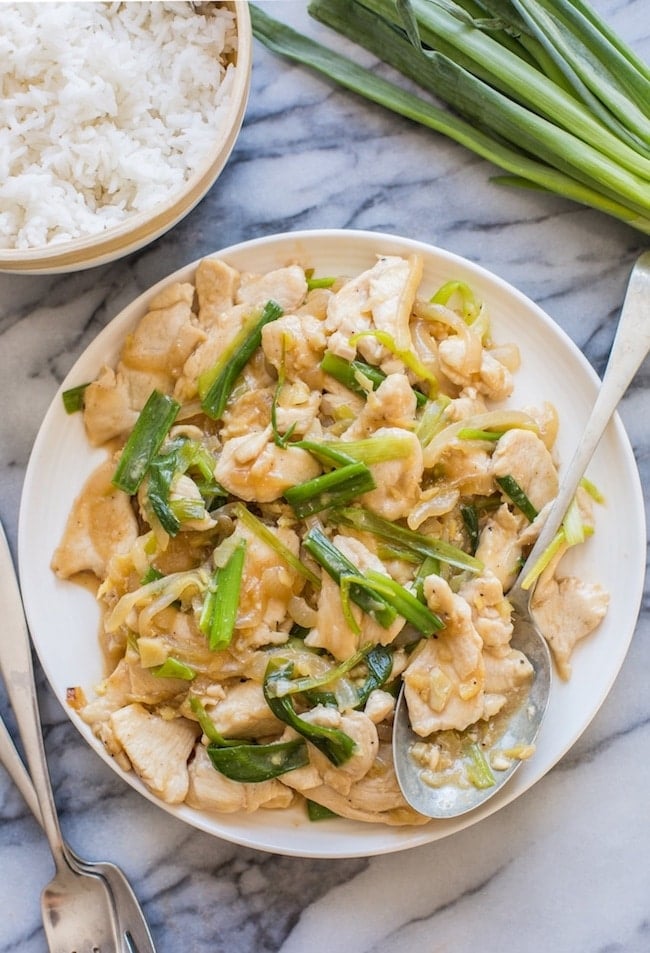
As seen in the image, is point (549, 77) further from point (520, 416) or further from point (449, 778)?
point (449, 778)

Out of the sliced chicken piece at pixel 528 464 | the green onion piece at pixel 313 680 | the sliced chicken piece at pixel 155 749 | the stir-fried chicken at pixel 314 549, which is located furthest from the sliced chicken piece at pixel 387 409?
the sliced chicken piece at pixel 155 749

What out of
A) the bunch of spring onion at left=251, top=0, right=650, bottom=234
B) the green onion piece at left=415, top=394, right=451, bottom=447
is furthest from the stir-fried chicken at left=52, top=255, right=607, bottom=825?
the bunch of spring onion at left=251, top=0, right=650, bottom=234

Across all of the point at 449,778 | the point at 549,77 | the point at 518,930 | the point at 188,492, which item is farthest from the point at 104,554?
the point at 549,77

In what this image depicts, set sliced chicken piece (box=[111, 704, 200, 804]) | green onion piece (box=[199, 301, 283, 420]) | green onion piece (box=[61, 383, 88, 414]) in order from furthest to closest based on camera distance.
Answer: green onion piece (box=[61, 383, 88, 414]) → green onion piece (box=[199, 301, 283, 420]) → sliced chicken piece (box=[111, 704, 200, 804])

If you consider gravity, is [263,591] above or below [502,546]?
below

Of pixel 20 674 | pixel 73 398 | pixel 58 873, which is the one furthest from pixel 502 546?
pixel 58 873

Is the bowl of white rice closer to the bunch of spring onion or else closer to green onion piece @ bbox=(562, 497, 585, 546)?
the bunch of spring onion

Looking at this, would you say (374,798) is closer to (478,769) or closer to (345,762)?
(345,762)
